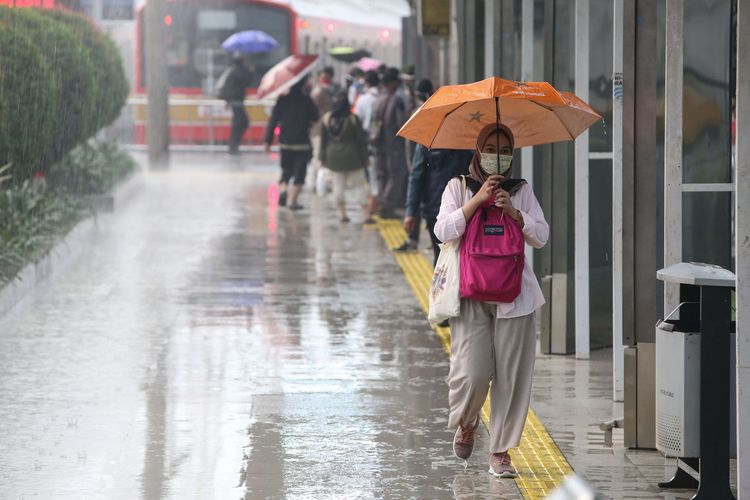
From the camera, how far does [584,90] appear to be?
359 inches

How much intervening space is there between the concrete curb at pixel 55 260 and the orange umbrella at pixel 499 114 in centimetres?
519

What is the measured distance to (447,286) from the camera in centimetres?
668

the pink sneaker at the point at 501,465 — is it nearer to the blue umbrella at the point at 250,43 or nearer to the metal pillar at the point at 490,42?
the metal pillar at the point at 490,42

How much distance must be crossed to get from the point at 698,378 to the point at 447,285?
1140mm

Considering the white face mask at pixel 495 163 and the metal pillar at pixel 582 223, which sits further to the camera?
the metal pillar at pixel 582 223

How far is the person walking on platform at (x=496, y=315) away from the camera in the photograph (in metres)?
6.62

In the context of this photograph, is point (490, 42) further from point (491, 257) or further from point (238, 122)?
point (238, 122)

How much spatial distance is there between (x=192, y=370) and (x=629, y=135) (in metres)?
3.44

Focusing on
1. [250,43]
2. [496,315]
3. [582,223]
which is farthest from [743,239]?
[250,43]

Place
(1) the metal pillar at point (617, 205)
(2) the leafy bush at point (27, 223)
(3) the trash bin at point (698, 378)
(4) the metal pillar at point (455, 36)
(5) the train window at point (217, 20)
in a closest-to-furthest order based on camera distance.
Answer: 1. (3) the trash bin at point (698, 378)
2. (1) the metal pillar at point (617, 205)
3. (2) the leafy bush at point (27, 223)
4. (4) the metal pillar at point (455, 36)
5. (5) the train window at point (217, 20)

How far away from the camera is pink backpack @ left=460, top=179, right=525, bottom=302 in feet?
21.5

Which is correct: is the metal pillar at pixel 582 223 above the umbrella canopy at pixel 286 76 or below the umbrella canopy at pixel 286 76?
below

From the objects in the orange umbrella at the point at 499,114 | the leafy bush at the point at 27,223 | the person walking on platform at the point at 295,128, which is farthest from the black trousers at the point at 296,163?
the orange umbrella at the point at 499,114

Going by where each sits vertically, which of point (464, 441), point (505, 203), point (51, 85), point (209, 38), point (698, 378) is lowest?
point (464, 441)
